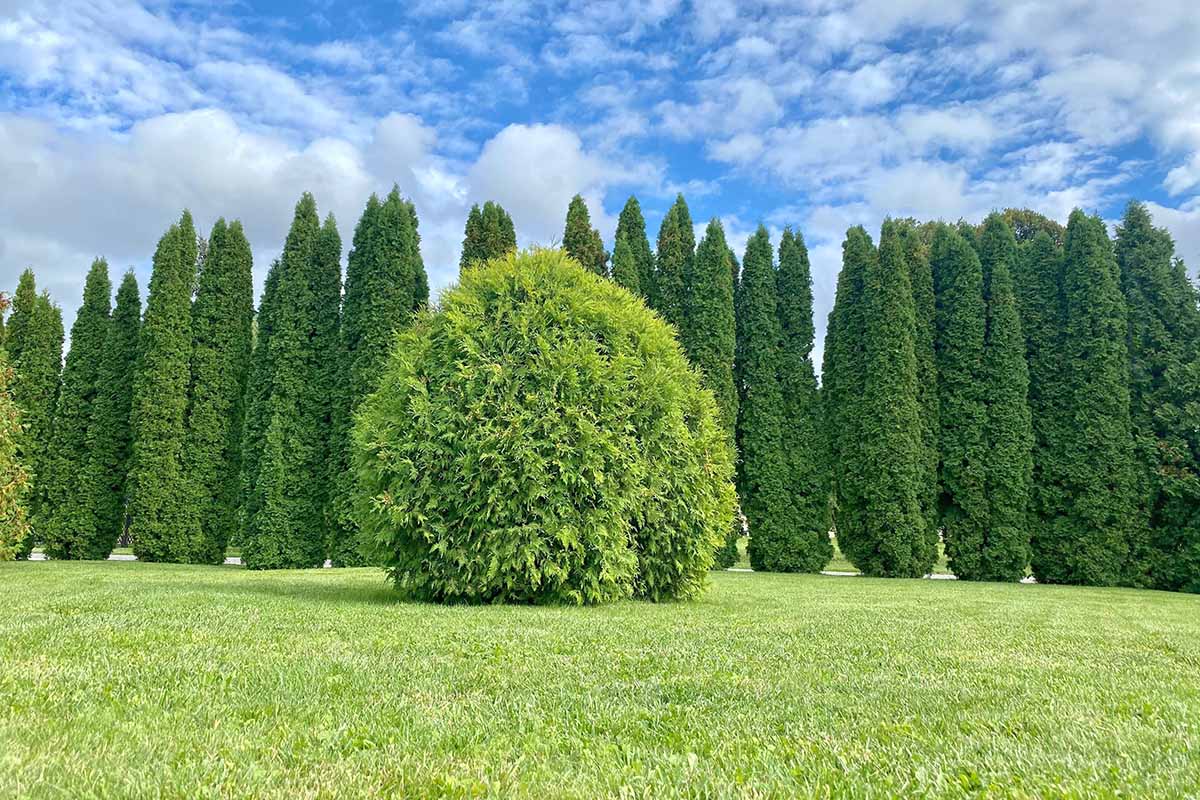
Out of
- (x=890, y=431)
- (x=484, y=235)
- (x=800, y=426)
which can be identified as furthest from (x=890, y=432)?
(x=484, y=235)

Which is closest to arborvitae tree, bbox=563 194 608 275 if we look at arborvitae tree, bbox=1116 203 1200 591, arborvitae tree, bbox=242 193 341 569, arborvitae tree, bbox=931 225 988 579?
arborvitae tree, bbox=242 193 341 569

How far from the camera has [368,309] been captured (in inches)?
724

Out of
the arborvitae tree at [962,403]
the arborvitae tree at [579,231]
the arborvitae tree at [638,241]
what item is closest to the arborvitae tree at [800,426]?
the arborvitae tree at [962,403]

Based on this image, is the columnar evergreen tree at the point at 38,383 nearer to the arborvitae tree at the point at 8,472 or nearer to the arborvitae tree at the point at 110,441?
the arborvitae tree at the point at 110,441

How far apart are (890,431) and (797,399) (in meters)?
2.91

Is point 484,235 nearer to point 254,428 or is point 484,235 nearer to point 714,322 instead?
point 714,322

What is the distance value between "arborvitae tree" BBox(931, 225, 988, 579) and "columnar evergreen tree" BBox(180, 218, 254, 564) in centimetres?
1951

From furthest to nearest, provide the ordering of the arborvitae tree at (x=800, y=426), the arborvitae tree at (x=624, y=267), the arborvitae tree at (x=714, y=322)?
the arborvitae tree at (x=624, y=267) → the arborvitae tree at (x=714, y=322) → the arborvitae tree at (x=800, y=426)

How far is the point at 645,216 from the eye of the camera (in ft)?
74.3

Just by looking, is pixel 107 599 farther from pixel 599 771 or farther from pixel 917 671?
pixel 917 671

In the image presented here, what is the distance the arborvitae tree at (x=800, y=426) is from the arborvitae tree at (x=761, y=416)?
17 cm

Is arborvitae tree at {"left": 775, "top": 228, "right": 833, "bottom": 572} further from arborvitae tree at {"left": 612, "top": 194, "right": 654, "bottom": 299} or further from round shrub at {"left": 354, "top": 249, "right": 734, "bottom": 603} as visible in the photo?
round shrub at {"left": 354, "top": 249, "right": 734, "bottom": 603}

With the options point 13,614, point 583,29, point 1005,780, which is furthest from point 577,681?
point 583,29

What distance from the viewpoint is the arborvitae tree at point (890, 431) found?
17.9 meters
